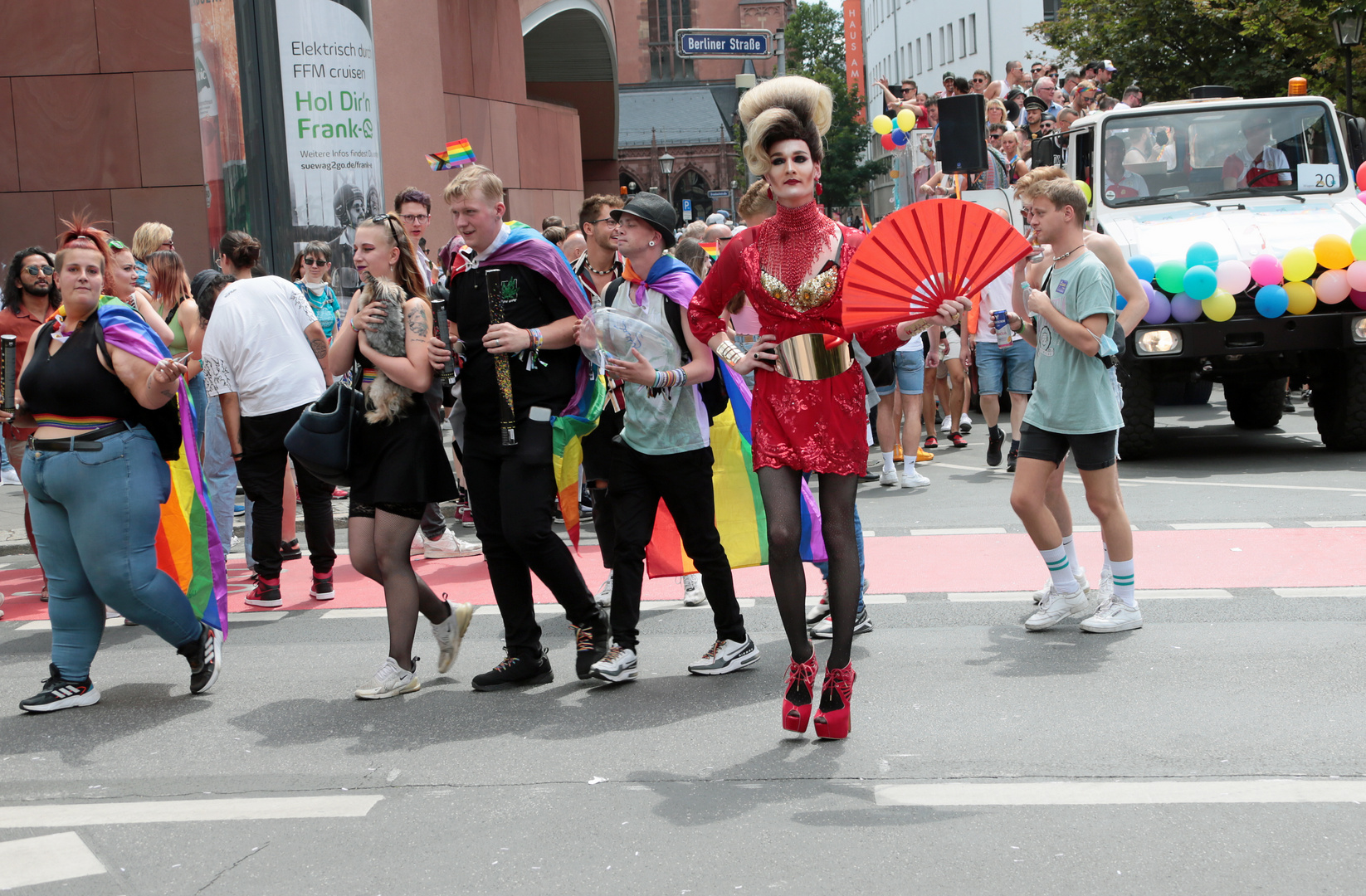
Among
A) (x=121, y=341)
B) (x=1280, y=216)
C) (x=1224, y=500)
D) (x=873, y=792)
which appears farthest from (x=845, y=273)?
(x=1280, y=216)

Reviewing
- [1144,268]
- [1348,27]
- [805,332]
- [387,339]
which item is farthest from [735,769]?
[1348,27]

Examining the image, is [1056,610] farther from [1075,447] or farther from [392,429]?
[392,429]

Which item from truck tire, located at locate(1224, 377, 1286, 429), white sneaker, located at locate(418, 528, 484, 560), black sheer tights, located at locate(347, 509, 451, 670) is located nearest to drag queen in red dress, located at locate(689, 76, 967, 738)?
black sheer tights, located at locate(347, 509, 451, 670)

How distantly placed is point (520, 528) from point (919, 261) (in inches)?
69.1

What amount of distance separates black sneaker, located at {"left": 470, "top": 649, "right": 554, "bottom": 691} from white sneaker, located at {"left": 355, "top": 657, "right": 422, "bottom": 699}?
0.81 ft

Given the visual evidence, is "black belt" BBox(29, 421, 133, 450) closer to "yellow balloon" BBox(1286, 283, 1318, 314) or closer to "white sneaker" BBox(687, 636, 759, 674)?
"white sneaker" BBox(687, 636, 759, 674)

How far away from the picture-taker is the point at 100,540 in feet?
17.6

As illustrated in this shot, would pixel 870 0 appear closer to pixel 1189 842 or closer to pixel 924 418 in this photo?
pixel 924 418

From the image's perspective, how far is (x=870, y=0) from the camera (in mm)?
95688

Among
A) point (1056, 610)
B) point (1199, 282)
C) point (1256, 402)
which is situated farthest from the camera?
point (1256, 402)

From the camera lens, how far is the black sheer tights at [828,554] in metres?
4.61

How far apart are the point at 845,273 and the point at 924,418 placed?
26.7 feet

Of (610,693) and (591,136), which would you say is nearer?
(610,693)

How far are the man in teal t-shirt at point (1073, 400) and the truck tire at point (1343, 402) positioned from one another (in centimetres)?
522
